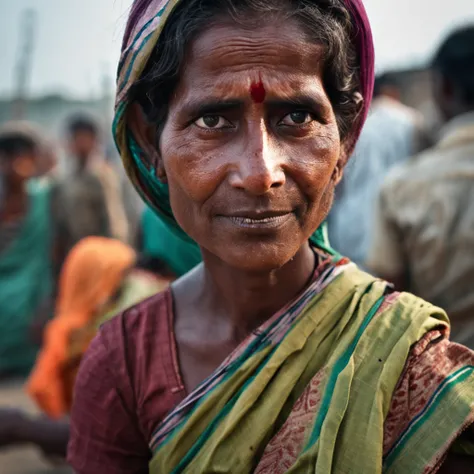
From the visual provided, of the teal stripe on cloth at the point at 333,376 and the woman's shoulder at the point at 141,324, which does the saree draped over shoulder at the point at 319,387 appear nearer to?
the teal stripe on cloth at the point at 333,376

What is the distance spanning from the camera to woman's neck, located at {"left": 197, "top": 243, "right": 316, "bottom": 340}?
1.91 meters

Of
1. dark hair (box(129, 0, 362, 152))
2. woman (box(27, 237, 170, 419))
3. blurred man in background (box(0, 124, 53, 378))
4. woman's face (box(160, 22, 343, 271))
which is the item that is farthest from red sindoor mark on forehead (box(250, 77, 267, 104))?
blurred man in background (box(0, 124, 53, 378))

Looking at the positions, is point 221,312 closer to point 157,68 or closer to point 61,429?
point 157,68

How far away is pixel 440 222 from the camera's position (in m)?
3.22

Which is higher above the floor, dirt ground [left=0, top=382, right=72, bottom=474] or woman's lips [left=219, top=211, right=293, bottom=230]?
woman's lips [left=219, top=211, right=293, bottom=230]

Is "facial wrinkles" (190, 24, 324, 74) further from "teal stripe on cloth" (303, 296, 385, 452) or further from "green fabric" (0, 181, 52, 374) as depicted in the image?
"green fabric" (0, 181, 52, 374)

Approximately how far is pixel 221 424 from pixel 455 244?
1.82 metres

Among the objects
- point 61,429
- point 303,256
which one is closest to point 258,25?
point 303,256

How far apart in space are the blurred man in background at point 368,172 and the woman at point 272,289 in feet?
12.0

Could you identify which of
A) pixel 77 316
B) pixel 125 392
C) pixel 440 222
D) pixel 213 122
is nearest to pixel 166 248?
pixel 77 316

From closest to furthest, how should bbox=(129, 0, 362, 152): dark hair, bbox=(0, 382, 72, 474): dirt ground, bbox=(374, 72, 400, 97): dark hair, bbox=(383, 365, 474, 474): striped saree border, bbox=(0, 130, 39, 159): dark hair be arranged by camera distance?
1. bbox=(383, 365, 474, 474): striped saree border
2. bbox=(129, 0, 362, 152): dark hair
3. bbox=(0, 382, 72, 474): dirt ground
4. bbox=(374, 72, 400, 97): dark hair
5. bbox=(0, 130, 39, 159): dark hair

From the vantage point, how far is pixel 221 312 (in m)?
2.00

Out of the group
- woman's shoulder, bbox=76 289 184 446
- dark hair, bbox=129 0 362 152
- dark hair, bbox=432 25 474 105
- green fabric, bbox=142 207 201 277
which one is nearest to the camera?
dark hair, bbox=129 0 362 152

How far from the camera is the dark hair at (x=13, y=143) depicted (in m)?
7.41
